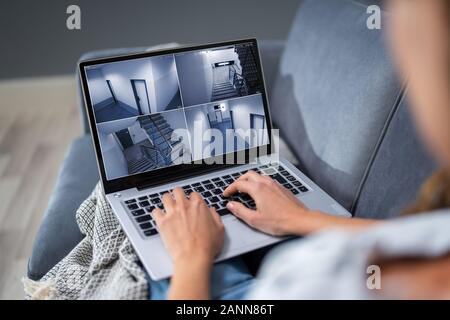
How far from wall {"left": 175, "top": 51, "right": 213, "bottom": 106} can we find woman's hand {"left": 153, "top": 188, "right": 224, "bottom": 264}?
249 mm

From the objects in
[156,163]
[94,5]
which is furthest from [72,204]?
[94,5]

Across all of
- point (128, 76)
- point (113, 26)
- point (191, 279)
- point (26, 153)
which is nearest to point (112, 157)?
point (128, 76)

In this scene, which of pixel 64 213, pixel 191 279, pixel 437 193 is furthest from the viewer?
pixel 64 213

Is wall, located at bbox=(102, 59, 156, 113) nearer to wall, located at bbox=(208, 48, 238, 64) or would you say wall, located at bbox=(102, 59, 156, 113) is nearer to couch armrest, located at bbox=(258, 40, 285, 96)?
wall, located at bbox=(208, 48, 238, 64)

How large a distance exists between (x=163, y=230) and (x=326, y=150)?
0.48 metres

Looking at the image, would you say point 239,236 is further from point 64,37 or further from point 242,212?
point 64,37

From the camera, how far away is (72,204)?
1193 mm

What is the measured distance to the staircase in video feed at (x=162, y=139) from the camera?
1009 millimetres

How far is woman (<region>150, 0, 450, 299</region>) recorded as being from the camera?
436 millimetres

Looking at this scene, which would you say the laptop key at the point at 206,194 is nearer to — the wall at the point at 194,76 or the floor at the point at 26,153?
the wall at the point at 194,76

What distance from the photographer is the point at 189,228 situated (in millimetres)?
789

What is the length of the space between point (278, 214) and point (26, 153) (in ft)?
6.00

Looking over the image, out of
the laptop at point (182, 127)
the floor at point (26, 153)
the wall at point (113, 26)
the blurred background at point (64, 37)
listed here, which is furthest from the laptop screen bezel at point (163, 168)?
the wall at point (113, 26)
